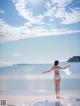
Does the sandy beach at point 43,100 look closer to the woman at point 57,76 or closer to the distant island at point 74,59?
the woman at point 57,76

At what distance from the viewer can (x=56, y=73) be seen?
2.24 meters

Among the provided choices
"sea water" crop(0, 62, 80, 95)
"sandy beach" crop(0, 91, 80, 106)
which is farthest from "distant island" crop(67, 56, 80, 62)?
"sandy beach" crop(0, 91, 80, 106)

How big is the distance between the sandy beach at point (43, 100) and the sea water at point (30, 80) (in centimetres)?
3

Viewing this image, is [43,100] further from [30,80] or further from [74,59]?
[74,59]

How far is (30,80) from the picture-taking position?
2240mm

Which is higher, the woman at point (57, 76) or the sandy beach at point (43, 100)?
the woman at point (57, 76)

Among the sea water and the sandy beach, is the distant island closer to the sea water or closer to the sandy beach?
the sea water

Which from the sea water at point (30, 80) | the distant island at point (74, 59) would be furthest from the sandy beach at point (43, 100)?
the distant island at point (74, 59)

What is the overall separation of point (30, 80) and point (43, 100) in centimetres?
19

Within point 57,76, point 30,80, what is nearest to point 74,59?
point 57,76

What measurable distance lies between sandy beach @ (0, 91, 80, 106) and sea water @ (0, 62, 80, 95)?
3cm

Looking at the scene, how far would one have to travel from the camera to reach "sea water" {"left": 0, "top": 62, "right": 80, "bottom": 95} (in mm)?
2217

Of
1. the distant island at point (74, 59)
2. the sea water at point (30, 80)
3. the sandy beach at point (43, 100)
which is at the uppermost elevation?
the distant island at point (74, 59)

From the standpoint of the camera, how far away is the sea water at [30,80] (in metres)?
2.22
